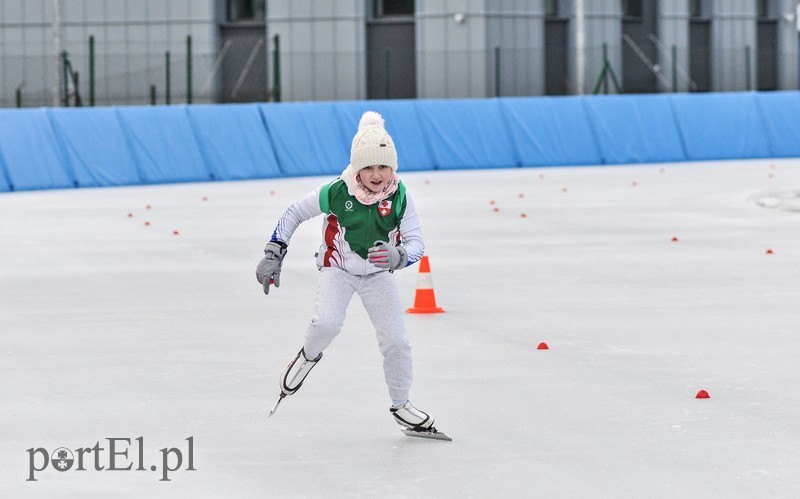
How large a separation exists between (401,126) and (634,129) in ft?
18.5

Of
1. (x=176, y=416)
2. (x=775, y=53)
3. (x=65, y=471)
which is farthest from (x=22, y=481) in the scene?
(x=775, y=53)

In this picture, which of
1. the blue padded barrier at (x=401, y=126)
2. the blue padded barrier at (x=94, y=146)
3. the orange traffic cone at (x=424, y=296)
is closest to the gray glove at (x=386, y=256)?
the orange traffic cone at (x=424, y=296)

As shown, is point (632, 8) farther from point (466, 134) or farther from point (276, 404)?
point (276, 404)

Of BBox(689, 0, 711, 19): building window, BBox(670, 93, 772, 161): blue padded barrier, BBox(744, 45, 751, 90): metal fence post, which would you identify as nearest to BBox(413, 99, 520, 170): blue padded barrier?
BBox(670, 93, 772, 161): blue padded barrier

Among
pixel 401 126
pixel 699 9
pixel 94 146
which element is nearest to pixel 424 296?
pixel 94 146

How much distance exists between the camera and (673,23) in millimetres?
46625

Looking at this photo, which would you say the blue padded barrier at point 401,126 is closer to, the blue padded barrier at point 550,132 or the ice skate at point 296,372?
the blue padded barrier at point 550,132

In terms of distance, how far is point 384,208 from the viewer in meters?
6.79

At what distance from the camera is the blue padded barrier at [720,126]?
34.2 m

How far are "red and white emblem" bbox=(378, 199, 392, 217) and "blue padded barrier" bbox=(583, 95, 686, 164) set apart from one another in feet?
88.0

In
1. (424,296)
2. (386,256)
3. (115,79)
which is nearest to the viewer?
(386,256)

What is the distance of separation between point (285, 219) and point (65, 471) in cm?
154

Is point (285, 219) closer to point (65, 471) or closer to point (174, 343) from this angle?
point (65, 471)

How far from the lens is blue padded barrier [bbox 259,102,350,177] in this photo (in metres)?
29.9
